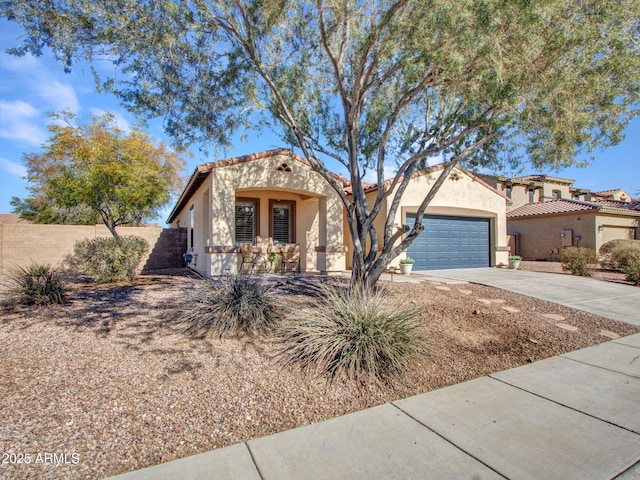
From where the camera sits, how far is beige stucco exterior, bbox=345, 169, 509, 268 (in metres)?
14.7

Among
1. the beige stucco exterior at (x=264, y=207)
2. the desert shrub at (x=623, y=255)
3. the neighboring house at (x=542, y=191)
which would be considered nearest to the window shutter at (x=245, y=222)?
the beige stucco exterior at (x=264, y=207)

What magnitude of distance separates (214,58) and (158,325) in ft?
19.2

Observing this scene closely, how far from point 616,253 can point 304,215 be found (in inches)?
537

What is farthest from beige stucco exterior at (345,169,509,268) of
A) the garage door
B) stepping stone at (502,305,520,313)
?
stepping stone at (502,305,520,313)

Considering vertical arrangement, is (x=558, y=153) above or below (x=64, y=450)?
above

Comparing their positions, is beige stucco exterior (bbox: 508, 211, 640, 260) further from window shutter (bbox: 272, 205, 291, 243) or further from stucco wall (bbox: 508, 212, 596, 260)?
window shutter (bbox: 272, 205, 291, 243)

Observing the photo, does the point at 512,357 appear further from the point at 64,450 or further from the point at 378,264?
the point at 64,450

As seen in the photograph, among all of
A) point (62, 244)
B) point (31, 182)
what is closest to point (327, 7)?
point (62, 244)

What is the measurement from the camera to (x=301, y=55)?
8383 mm

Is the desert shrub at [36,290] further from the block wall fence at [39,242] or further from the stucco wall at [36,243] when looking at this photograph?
the stucco wall at [36,243]

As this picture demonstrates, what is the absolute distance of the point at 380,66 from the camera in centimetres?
775

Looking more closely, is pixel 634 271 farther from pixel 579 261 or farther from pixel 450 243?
pixel 450 243

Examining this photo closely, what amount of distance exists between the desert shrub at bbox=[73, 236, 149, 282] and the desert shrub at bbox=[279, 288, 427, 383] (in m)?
7.87

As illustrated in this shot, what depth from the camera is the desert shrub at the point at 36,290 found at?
24.8 feet
